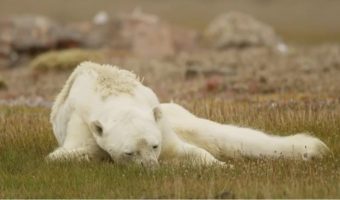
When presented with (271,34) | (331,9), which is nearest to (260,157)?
(271,34)

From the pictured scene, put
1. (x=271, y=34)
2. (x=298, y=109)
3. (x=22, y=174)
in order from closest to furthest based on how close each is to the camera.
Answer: (x=22, y=174), (x=298, y=109), (x=271, y=34)

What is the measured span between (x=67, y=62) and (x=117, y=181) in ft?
94.5

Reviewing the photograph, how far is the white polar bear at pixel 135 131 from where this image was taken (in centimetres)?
1186

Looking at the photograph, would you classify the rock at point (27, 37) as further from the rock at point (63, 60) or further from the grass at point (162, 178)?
the grass at point (162, 178)

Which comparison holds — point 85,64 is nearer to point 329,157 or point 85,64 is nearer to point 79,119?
point 79,119

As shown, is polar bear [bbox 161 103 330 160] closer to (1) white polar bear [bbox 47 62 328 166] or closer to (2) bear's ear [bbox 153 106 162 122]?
(1) white polar bear [bbox 47 62 328 166]

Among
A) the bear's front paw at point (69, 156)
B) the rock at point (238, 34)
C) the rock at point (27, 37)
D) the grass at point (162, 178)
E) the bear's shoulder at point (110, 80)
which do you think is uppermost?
the rock at point (238, 34)

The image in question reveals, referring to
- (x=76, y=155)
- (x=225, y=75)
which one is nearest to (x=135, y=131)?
(x=76, y=155)

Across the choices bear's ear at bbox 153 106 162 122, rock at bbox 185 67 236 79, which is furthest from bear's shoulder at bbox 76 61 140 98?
rock at bbox 185 67 236 79

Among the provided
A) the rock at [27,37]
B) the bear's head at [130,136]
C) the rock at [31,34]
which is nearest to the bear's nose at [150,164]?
the bear's head at [130,136]

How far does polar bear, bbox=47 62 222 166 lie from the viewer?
38.7 feet

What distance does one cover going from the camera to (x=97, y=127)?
1227 cm

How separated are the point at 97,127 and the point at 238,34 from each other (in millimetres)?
38633

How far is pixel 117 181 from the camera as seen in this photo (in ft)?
37.4
